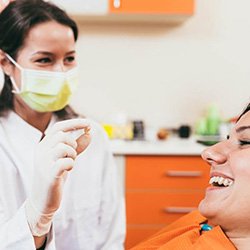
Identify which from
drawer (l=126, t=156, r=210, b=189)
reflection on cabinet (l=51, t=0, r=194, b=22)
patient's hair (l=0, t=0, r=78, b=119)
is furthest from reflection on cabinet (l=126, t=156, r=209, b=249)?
patient's hair (l=0, t=0, r=78, b=119)

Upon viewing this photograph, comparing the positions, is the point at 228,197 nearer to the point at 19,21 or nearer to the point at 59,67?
the point at 59,67

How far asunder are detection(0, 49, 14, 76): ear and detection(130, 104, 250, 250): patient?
833mm

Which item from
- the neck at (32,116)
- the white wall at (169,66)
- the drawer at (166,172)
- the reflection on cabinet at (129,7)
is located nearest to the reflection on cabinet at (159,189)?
the drawer at (166,172)

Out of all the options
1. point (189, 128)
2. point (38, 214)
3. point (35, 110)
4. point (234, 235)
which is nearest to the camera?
point (38, 214)

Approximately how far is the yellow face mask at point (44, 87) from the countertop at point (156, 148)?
0.83 m

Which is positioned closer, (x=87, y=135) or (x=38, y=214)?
(x=38, y=214)

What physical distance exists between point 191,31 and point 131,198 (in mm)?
1172

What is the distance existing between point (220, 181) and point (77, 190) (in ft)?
1.85

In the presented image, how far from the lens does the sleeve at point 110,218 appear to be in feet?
5.56

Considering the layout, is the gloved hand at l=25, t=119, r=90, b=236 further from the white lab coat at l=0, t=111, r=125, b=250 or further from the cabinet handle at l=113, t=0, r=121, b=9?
the cabinet handle at l=113, t=0, r=121, b=9

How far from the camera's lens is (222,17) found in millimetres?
3166

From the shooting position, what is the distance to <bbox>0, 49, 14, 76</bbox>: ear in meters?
1.78

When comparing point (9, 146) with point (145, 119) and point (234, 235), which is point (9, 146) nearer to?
point (234, 235)

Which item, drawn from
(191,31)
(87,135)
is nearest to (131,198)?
(191,31)
